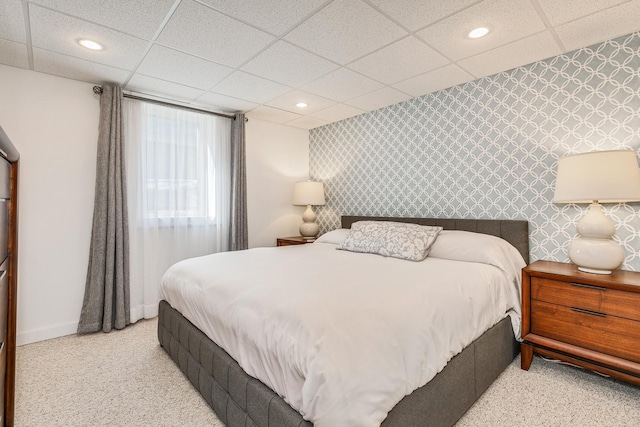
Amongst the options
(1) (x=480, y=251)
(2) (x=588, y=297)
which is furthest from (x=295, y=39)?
(2) (x=588, y=297)

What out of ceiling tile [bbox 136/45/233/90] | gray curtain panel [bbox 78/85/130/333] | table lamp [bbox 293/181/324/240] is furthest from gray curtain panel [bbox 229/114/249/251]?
gray curtain panel [bbox 78/85/130/333]

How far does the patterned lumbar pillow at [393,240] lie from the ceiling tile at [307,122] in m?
1.80

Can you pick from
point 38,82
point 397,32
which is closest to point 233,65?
point 397,32

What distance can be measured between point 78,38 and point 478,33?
2.72 meters

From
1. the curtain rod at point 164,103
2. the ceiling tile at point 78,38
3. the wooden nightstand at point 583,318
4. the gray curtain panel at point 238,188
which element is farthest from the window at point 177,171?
the wooden nightstand at point 583,318

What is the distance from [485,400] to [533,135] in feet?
6.68

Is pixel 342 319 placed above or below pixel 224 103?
below

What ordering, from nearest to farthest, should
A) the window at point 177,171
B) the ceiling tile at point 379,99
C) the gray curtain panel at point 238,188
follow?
the ceiling tile at point 379,99 → the window at point 177,171 → the gray curtain panel at point 238,188

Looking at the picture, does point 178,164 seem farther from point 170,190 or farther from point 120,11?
point 120,11

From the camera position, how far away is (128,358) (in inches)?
91.1

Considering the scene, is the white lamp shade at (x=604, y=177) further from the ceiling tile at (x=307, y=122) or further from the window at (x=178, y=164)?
the window at (x=178, y=164)

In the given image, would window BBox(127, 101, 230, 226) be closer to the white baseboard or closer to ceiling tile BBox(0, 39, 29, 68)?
ceiling tile BBox(0, 39, 29, 68)

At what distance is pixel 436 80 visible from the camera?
2.83m

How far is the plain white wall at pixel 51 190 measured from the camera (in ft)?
8.45
